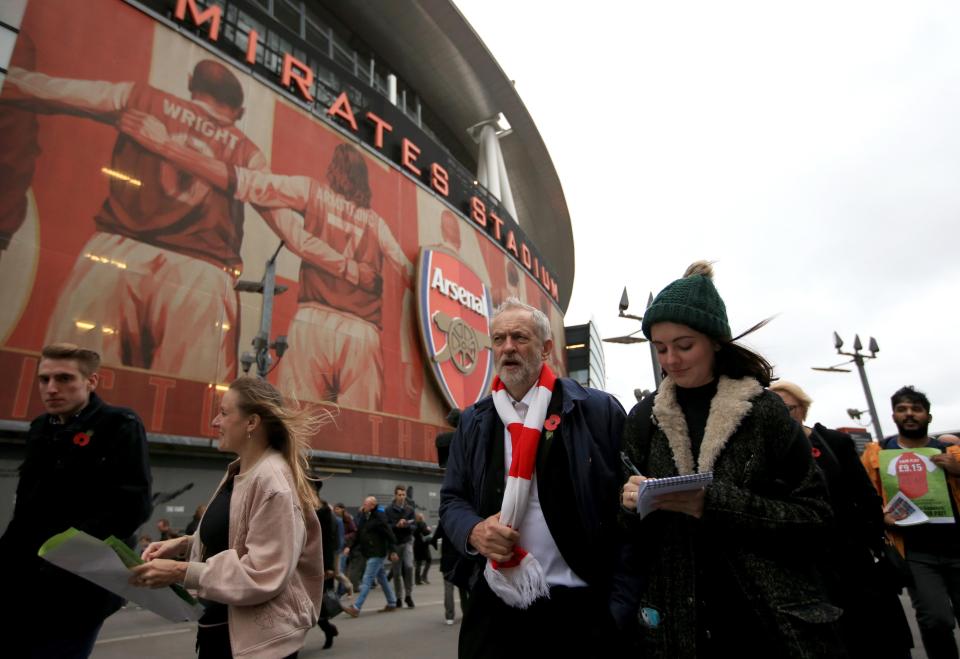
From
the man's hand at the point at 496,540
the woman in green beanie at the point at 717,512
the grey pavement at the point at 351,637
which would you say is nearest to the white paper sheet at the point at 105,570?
the man's hand at the point at 496,540

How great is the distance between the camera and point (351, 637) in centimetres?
684

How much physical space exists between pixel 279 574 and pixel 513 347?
132 centimetres

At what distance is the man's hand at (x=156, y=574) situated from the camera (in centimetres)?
203

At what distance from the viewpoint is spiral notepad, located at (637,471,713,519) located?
1.57 m

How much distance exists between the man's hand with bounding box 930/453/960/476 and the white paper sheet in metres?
4.72

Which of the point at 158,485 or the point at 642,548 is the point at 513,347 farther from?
the point at 158,485

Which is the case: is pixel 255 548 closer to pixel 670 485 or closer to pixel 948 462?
pixel 670 485

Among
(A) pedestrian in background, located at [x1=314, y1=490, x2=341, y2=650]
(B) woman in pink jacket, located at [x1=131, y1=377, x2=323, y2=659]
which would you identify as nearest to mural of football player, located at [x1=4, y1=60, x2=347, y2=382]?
(A) pedestrian in background, located at [x1=314, y1=490, x2=341, y2=650]

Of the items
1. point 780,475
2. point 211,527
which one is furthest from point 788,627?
point 211,527

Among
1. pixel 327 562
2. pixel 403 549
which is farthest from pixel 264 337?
pixel 327 562

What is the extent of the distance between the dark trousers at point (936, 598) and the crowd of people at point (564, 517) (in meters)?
1.01

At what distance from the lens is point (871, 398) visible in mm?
17594

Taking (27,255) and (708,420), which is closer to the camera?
(708,420)

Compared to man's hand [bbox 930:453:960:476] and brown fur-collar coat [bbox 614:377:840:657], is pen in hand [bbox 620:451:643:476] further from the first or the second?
man's hand [bbox 930:453:960:476]
